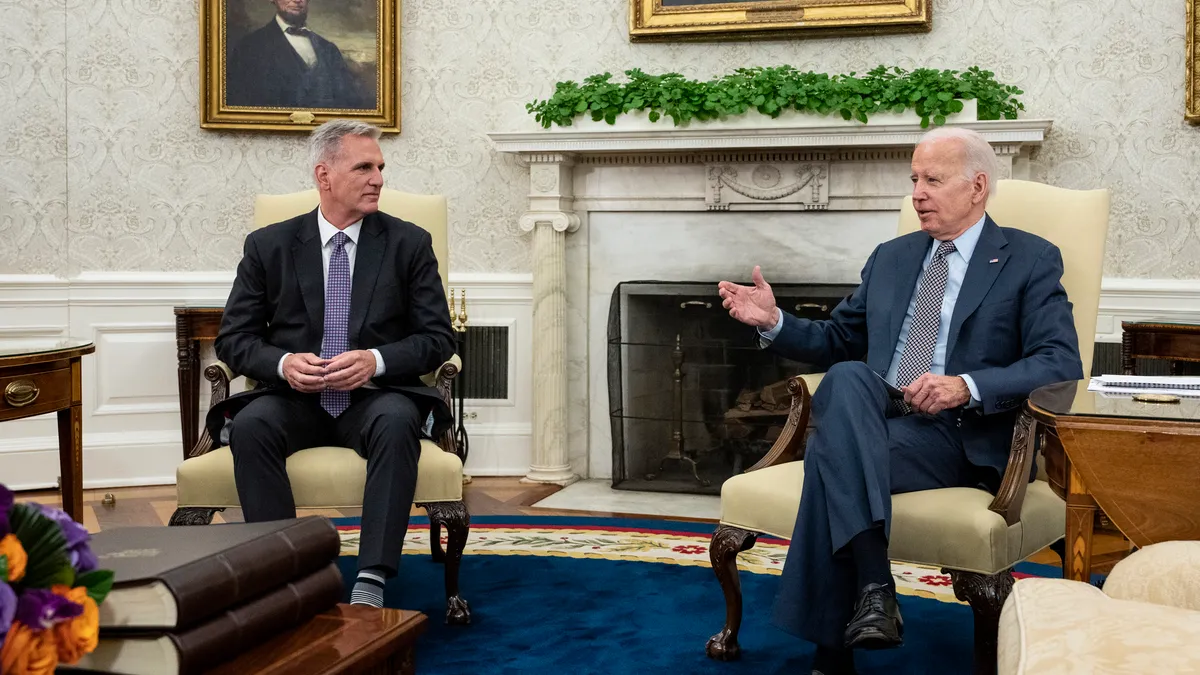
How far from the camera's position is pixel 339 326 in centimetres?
332

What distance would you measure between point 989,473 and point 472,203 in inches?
133

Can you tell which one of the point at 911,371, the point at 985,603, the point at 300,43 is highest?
the point at 300,43

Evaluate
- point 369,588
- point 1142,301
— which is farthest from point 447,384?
point 1142,301

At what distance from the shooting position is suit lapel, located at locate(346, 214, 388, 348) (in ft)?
10.9

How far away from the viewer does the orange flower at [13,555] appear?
105cm

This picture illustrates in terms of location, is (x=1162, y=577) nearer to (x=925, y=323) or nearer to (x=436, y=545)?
(x=925, y=323)

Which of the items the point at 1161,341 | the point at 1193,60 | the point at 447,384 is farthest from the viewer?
the point at 1193,60

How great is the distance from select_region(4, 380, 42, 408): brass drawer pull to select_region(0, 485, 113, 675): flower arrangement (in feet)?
6.77

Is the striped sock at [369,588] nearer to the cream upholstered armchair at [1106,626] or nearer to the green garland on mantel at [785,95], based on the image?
the cream upholstered armchair at [1106,626]

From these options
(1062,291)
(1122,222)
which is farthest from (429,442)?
(1122,222)

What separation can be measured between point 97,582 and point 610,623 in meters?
2.19

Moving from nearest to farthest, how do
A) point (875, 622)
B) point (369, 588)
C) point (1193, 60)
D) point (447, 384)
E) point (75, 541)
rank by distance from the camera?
point (75, 541) → point (875, 622) → point (369, 588) → point (447, 384) → point (1193, 60)

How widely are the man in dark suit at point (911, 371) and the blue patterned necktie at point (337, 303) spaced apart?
3.71 feet

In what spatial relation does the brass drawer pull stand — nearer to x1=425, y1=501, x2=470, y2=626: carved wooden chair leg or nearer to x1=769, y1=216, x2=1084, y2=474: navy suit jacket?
x1=425, y1=501, x2=470, y2=626: carved wooden chair leg
